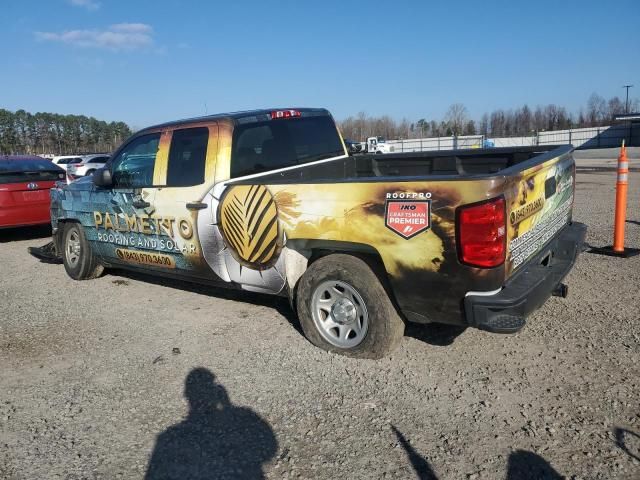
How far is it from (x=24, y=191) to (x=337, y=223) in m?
7.50

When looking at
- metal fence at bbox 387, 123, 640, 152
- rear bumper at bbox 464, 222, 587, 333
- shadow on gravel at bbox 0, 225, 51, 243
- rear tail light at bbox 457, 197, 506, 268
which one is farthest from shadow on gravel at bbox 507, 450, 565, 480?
metal fence at bbox 387, 123, 640, 152

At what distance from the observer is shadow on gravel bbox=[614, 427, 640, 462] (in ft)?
8.85

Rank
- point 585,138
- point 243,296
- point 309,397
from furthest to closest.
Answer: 1. point 585,138
2. point 243,296
3. point 309,397

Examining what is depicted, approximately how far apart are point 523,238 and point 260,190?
195cm

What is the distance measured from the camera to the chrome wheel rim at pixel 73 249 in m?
6.68

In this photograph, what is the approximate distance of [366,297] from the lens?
12.4 feet

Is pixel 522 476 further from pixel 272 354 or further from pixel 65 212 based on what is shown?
pixel 65 212

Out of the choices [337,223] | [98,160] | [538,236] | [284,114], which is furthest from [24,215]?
[98,160]

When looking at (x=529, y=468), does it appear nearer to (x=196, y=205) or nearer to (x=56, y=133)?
(x=196, y=205)

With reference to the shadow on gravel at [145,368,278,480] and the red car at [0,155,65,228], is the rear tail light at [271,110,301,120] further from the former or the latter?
the red car at [0,155,65,228]

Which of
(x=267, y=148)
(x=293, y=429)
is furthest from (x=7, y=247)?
(x=293, y=429)

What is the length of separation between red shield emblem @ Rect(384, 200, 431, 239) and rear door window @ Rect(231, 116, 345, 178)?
172cm

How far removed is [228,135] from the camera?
4.64 meters

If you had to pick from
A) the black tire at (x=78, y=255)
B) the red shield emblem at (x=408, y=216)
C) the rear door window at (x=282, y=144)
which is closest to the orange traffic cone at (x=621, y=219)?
the rear door window at (x=282, y=144)
